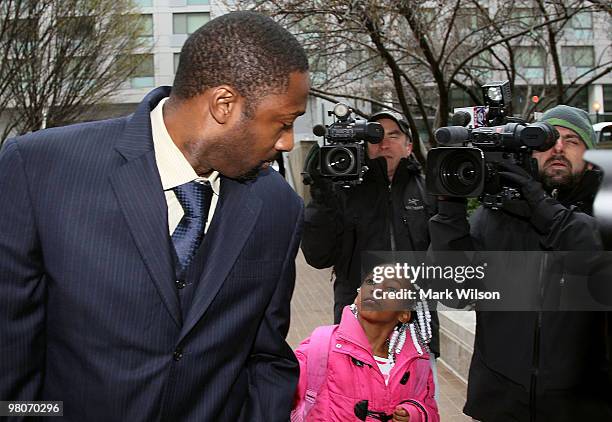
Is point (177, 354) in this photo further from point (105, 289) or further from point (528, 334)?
point (528, 334)

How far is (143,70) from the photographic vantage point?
1878 centimetres

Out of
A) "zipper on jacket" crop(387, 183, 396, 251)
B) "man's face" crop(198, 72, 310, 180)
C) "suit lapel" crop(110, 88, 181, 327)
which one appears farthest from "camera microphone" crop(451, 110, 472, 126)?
"suit lapel" crop(110, 88, 181, 327)

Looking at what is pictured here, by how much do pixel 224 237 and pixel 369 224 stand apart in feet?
7.40

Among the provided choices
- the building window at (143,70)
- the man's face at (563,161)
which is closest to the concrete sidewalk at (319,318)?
the man's face at (563,161)

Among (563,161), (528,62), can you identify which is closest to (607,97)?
(528,62)

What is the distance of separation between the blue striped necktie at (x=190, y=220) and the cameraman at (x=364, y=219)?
75.5 inches

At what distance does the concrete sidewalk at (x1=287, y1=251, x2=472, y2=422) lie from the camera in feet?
17.1

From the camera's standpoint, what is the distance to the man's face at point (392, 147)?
4352mm

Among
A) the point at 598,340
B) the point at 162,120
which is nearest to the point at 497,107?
the point at 598,340

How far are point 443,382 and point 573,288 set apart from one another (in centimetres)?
307

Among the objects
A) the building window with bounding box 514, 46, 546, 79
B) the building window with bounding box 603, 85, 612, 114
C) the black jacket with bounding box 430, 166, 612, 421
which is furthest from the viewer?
the building window with bounding box 603, 85, 612, 114

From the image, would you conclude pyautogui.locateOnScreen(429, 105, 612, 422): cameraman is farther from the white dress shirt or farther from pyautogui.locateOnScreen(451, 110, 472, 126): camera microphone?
the white dress shirt

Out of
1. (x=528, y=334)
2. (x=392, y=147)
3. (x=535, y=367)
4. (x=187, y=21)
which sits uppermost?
(x=187, y=21)

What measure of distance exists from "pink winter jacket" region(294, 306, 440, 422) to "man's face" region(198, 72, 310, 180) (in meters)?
1.57
